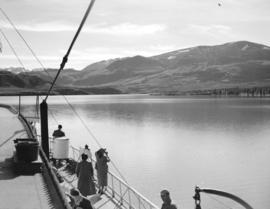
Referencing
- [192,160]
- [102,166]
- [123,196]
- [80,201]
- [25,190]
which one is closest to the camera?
[80,201]

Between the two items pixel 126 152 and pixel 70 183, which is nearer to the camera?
pixel 70 183

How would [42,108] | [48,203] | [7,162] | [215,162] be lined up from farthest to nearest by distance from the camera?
[215,162]
[42,108]
[7,162]
[48,203]

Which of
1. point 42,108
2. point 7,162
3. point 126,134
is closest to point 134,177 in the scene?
point 42,108

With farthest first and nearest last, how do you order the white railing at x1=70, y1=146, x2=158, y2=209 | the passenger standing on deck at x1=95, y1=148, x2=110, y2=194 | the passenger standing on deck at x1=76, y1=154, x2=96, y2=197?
the passenger standing on deck at x1=95, y1=148, x2=110, y2=194 → the passenger standing on deck at x1=76, y1=154, x2=96, y2=197 → the white railing at x1=70, y1=146, x2=158, y2=209

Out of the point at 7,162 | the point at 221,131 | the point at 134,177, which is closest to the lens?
the point at 7,162

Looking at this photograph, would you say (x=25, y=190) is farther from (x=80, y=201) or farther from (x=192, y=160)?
(x=192, y=160)

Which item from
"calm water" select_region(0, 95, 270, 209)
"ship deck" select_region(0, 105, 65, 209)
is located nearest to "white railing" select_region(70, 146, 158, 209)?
"ship deck" select_region(0, 105, 65, 209)

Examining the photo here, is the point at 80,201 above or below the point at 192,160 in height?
above

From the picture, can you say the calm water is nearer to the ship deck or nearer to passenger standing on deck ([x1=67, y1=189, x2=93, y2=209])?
the ship deck

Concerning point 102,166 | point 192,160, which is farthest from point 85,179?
point 192,160

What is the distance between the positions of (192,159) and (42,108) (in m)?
27.9

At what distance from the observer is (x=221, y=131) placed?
67.7 metres

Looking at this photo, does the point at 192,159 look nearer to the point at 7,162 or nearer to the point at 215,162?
the point at 215,162

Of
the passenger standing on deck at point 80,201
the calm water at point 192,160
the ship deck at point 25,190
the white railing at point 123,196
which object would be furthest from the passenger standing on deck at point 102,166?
the calm water at point 192,160
